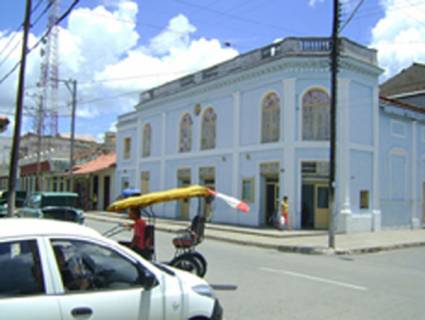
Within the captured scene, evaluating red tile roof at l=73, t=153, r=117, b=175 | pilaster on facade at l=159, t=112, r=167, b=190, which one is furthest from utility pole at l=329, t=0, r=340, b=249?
red tile roof at l=73, t=153, r=117, b=175

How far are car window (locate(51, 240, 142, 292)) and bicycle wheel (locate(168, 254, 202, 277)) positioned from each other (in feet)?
17.1

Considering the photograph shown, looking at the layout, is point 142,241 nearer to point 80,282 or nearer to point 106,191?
point 80,282

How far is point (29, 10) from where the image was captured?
57.8 feet

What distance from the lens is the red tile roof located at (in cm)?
4059

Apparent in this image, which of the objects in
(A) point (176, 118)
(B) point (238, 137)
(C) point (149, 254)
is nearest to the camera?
(C) point (149, 254)

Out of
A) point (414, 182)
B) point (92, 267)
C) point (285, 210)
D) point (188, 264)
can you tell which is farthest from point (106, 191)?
point (92, 267)

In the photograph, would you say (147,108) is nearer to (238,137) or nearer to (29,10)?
(238,137)

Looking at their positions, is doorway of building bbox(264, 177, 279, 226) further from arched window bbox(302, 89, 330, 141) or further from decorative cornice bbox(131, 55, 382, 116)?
decorative cornice bbox(131, 55, 382, 116)

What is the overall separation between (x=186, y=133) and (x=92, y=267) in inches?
1041

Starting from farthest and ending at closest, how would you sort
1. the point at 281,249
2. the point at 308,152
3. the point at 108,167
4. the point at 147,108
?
the point at 108,167, the point at 147,108, the point at 308,152, the point at 281,249

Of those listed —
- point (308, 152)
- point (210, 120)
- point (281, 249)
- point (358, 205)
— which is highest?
point (210, 120)

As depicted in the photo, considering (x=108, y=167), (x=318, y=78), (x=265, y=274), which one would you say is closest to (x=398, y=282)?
(x=265, y=274)

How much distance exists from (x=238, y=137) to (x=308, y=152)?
15.2 ft

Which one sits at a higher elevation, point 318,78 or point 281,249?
point 318,78
